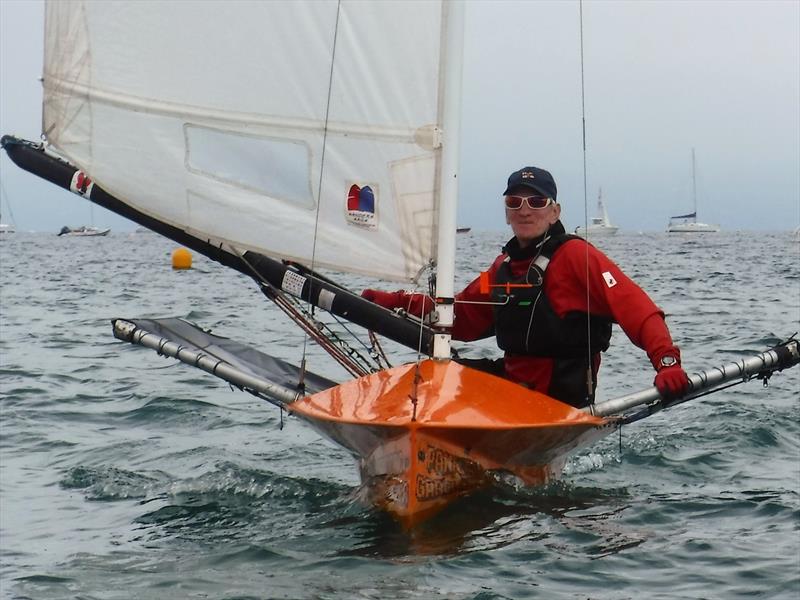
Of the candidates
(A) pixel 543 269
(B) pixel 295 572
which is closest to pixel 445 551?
(B) pixel 295 572

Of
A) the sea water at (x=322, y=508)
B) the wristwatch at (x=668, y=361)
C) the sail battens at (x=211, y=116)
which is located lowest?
the sea water at (x=322, y=508)

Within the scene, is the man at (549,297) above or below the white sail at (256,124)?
below

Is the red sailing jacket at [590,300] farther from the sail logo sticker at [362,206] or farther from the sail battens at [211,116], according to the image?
the sail battens at [211,116]

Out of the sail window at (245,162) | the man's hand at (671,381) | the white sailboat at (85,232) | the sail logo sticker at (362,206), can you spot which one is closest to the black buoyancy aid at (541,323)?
the man's hand at (671,381)

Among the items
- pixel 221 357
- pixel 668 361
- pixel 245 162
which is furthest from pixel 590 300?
pixel 221 357

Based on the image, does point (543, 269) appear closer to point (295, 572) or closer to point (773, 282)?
point (295, 572)

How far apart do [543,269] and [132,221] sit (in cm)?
204

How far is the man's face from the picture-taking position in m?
5.96

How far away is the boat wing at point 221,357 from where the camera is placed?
5.82 m

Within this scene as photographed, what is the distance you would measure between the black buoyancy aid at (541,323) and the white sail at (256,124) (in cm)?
64

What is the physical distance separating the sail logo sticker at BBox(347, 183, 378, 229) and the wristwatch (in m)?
1.44

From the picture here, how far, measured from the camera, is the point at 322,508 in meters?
5.88

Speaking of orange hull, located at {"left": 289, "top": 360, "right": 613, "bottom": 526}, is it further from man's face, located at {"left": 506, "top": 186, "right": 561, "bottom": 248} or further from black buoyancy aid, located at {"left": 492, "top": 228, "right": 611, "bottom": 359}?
man's face, located at {"left": 506, "top": 186, "right": 561, "bottom": 248}

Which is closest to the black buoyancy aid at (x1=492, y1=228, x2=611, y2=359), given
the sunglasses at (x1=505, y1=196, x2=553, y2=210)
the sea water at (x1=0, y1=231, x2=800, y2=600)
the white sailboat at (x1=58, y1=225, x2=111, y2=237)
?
the sunglasses at (x1=505, y1=196, x2=553, y2=210)
